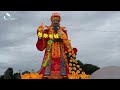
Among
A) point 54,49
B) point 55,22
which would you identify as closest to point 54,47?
point 54,49

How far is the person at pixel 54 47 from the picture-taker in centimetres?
806

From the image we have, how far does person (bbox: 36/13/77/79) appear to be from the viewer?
8.06 meters

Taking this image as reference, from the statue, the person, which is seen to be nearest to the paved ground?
the statue

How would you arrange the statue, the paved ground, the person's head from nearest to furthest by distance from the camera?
the statue < the person's head < the paved ground

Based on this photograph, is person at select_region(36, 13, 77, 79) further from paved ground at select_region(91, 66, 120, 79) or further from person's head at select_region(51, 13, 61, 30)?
paved ground at select_region(91, 66, 120, 79)

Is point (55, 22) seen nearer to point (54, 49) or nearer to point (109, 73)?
point (54, 49)

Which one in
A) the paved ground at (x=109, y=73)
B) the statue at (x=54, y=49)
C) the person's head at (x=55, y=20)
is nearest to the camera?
the statue at (x=54, y=49)

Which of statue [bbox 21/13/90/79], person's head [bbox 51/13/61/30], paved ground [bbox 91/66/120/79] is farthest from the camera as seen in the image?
paved ground [bbox 91/66/120/79]

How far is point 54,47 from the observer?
27.2ft

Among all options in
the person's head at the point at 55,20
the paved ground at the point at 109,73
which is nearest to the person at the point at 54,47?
the person's head at the point at 55,20

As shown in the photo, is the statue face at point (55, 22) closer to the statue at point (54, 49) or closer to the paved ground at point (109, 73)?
the statue at point (54, 49)
